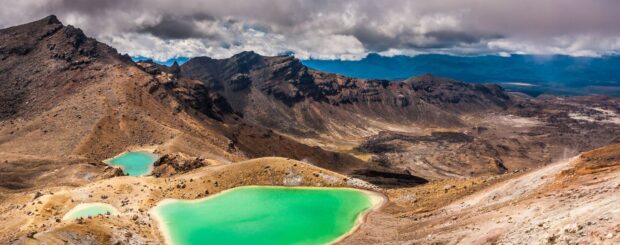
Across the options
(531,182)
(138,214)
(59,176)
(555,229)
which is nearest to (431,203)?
(531,182)

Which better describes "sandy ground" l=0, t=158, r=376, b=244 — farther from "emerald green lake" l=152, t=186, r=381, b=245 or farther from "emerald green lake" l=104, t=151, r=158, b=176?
"emerald green lake" l=104, t=151, r=158, b=176

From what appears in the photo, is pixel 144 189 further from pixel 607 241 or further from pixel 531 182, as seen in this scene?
pixel 607 241

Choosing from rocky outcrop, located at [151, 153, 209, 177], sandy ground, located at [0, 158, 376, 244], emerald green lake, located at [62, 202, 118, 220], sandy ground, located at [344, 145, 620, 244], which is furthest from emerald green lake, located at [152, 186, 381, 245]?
rocky outcrop, located at [151, 153, 209, 177]

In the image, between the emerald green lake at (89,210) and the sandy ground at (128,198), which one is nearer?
the sandy ground at (128,198)

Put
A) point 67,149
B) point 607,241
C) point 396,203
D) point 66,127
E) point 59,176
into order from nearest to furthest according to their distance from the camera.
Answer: point 607,241 < point 396,203 < point 59,176 < point 67,149 < point 66,127

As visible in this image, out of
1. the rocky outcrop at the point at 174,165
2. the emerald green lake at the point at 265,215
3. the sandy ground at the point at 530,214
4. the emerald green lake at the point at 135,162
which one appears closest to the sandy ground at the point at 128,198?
the emerald green lake at the point at 265,215

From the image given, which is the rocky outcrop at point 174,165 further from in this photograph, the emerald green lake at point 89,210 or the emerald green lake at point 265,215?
the emerald green lake at point 89,210

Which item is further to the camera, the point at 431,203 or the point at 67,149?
the point at 67,149
